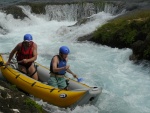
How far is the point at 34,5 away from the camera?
21.5 meters

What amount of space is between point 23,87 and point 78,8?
1365 cm

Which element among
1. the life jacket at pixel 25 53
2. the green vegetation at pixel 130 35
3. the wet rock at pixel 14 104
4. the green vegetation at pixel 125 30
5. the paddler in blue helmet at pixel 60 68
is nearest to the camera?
the wet rock at pixel 14 104

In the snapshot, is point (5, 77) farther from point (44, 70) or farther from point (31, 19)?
point (31, 19)

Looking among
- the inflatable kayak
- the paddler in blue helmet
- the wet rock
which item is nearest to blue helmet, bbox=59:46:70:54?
the paddler in blue helmet

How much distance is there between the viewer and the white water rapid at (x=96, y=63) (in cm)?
860

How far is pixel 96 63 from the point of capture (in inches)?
479

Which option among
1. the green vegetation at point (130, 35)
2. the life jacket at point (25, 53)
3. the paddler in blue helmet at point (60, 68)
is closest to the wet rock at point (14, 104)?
the paddler in blue helmet at point (60, 68)

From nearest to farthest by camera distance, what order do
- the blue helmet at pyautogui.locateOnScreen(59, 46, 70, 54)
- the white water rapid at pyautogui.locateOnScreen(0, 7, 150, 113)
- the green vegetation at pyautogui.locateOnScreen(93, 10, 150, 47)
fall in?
1. the blue helmet at pyautogui.locateOnScreen(59, 46, 70, 54)
2. the white water rapid at pyautogui.locateOnScreen(0, 7, 150, 113)
3. the green vegetation at pyautogui.locateOnScreen(93, 10, 150, 47)

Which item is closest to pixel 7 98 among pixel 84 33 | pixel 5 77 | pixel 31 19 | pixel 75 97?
pixel 75 97

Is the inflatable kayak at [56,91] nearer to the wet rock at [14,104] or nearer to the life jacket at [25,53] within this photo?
the life jacket at [25,53]

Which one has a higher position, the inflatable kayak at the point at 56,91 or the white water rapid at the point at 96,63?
the inflatable kayak at the point at 56,91

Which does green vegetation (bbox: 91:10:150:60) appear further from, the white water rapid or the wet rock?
the wet rock

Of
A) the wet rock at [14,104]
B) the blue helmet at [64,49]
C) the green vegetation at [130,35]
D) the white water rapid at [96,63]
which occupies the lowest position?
the white water rapid at [96,63]

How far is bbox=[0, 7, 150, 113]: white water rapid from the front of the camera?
860 centimetres
